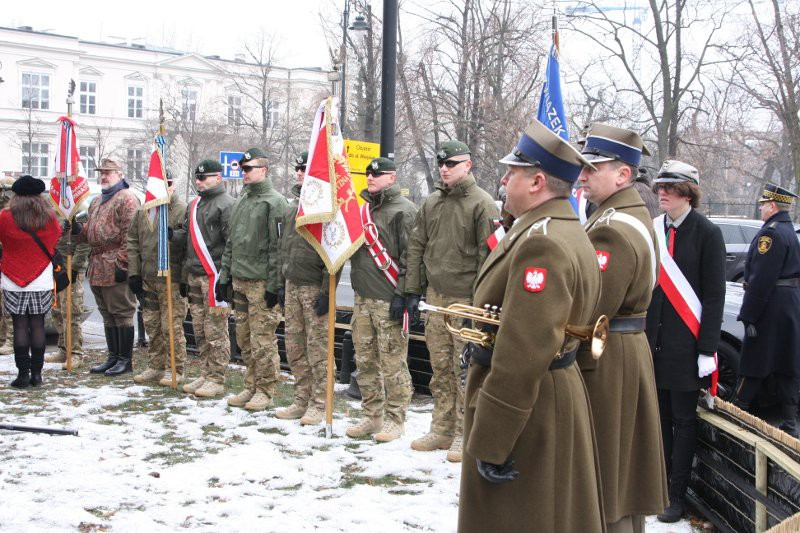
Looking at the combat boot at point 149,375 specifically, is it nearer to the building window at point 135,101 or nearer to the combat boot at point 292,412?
the combat boot at point 292,412

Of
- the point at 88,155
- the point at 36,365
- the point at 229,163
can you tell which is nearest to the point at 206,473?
the point at 36,365

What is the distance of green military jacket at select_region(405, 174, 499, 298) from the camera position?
21.6 ft

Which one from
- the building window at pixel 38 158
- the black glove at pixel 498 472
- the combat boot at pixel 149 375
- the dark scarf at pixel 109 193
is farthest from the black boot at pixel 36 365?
the building window at pixel 38 158

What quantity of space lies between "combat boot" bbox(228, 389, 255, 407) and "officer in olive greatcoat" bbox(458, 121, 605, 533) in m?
5.25

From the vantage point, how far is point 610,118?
23547 millimetres

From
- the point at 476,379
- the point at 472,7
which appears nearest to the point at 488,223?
the point at 476,379

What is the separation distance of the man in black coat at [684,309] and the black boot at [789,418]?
2.54m

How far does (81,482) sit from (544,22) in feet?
69.9

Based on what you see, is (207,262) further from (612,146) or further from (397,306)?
(612,146)

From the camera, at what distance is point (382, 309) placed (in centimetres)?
717

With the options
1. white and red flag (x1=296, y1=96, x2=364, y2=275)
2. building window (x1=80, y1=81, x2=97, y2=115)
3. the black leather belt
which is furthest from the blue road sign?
building window (x1=80, y1=81, x2=97, y2=115)

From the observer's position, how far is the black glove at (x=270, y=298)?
7.88 m

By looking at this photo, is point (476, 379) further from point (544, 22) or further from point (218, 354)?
point (544, 22)

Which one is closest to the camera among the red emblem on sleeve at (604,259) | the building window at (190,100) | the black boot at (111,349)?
the red emblem on sleeve at (604,259)
